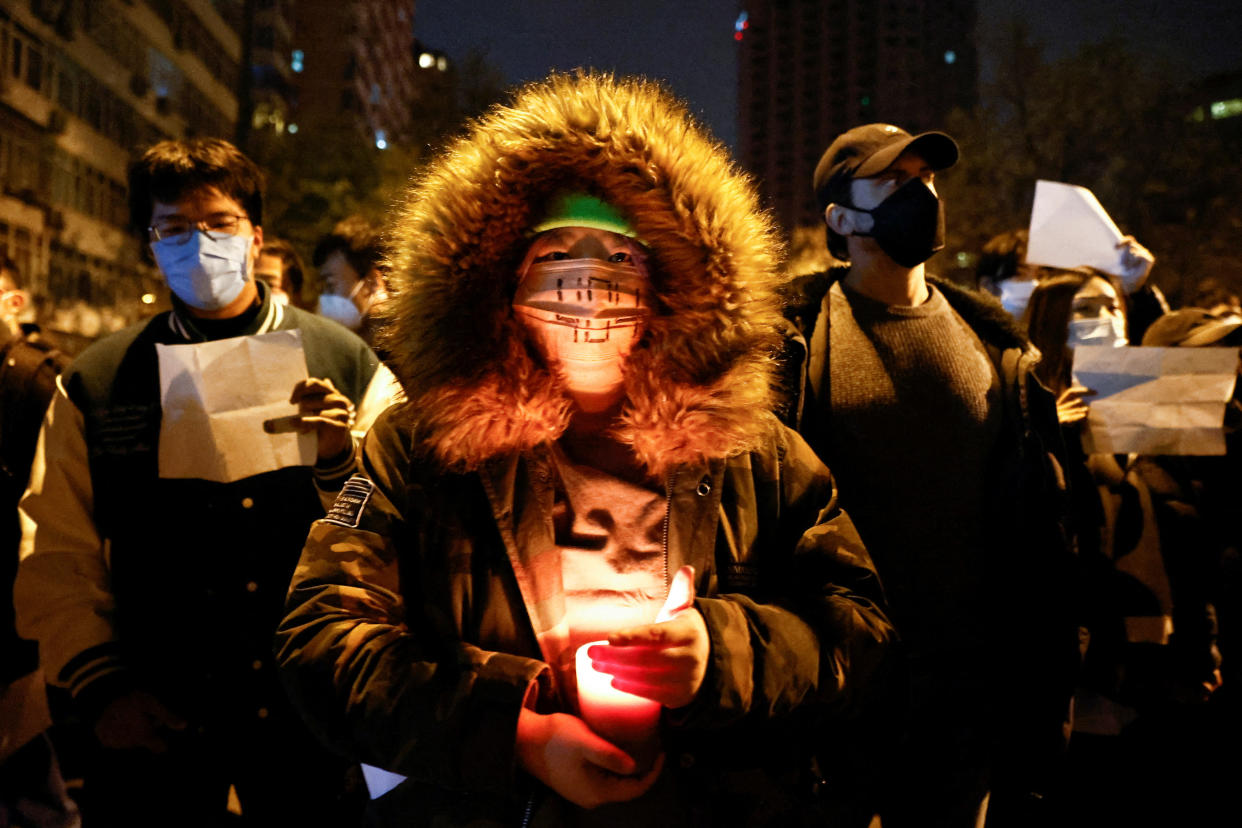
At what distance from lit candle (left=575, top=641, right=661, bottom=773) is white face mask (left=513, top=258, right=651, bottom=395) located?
1.96 ft

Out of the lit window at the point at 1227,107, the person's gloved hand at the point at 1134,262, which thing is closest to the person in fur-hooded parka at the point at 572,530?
the person's gloved hand at the point at 1134,262

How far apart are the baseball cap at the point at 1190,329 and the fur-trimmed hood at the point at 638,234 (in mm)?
3101

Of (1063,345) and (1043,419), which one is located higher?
(1063,345)

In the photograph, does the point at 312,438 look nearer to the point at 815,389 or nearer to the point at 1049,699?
the point at 815,389

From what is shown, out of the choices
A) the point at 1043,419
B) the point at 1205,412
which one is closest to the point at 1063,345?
the point at 1205,412

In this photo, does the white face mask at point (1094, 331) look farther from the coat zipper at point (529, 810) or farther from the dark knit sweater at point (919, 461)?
the coat zipper at point (529, 810)

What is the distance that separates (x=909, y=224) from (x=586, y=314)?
1.46m

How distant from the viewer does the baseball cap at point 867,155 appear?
9.27 ft

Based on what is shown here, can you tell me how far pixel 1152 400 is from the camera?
3330mm

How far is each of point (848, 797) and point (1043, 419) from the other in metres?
1.40

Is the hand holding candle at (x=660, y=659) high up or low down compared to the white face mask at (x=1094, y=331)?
down

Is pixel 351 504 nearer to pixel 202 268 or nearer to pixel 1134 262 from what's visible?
pixel 202 268

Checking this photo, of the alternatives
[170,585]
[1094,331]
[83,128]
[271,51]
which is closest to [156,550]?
[170,585]

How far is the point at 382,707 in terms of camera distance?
5.00ft
